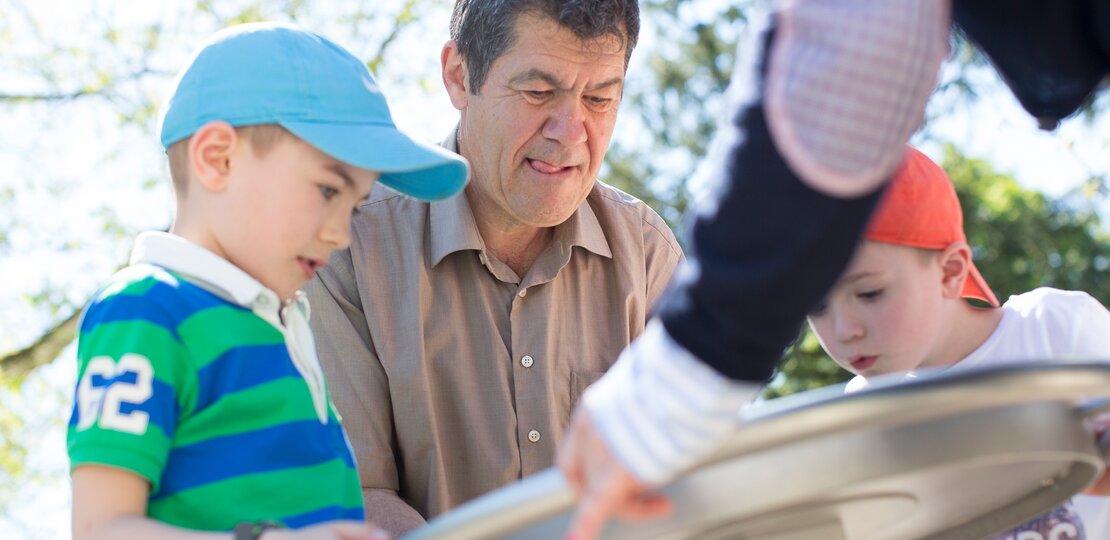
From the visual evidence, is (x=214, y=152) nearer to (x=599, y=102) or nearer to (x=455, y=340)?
(x=455, y=340)

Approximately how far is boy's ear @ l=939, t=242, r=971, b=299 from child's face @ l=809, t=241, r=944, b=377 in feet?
0.15

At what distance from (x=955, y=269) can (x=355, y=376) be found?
1233 mm

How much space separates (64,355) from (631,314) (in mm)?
7856

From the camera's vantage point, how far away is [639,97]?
1480 cm

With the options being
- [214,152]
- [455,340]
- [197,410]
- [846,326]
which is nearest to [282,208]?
[214,152]

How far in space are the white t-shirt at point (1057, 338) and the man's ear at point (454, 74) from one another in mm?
1219

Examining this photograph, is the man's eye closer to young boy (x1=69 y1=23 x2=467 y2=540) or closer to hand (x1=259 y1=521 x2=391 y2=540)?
young boy (x1=69 y1=23 x2=467 y2=540)

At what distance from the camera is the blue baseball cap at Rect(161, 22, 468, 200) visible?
6.17 ft

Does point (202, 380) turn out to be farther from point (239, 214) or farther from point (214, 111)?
point (214, 111)

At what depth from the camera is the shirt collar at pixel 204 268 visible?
6.07ft

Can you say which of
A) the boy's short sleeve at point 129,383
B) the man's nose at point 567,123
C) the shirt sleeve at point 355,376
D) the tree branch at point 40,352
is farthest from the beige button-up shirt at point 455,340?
the tree branch at point 40,352

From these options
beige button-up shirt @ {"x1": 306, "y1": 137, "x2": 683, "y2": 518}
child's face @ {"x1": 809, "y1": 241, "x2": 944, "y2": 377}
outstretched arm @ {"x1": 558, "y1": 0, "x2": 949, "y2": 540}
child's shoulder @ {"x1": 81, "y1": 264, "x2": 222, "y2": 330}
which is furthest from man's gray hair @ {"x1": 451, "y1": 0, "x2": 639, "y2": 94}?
outstretched arm @ {"x1": 558, "y1": 0, "x2": 949, "y2": 540}

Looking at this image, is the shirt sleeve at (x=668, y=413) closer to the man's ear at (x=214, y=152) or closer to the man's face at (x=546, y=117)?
the man's ear at (x=214, y=152)

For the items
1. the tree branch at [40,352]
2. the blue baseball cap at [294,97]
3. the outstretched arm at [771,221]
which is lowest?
the tree branch at [40,352]
